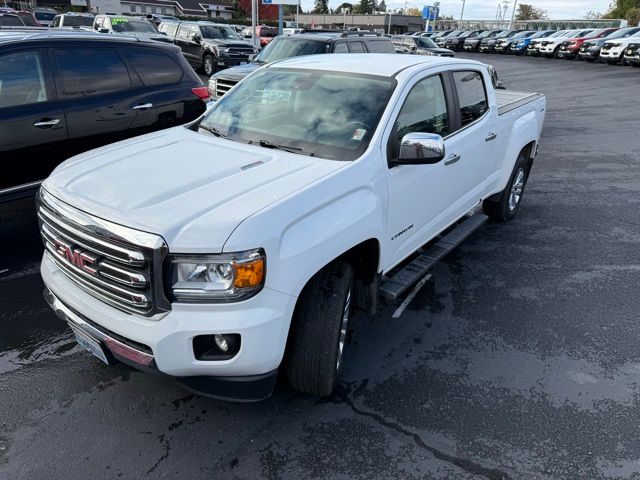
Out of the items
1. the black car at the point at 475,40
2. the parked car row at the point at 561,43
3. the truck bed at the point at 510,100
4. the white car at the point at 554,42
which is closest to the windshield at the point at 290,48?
the truck bed at the point at 510,100

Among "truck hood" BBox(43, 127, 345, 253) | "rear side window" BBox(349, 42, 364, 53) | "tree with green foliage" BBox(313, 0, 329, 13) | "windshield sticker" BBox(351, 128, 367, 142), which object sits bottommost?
"truck hood" BBox(43, 127, 345, 253)

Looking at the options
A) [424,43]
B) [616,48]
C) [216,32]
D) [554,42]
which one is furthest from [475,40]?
[216,32]

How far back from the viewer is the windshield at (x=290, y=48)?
33.7 feet

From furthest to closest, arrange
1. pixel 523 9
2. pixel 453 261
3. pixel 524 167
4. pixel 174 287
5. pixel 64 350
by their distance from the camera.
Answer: pixel 523 9 → pixel 524 167 → pixel 453 261 → pixel 64 350 → pixel 174 287

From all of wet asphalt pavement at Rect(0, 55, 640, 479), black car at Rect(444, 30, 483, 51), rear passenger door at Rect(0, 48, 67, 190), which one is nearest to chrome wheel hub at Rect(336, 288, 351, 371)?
wet asphalt pavement at Rect(0, 55, 640, 479)

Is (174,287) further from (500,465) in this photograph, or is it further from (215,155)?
(500,465)

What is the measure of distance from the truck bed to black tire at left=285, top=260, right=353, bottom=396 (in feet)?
10.5

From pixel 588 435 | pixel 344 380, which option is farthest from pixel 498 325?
pixel 344 380

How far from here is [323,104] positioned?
11.3 ft

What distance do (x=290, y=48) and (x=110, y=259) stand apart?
30.4 ft

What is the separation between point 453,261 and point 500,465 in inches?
101

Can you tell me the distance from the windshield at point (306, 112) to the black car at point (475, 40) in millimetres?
38017

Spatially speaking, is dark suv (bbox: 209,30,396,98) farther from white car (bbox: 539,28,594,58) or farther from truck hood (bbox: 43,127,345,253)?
white car (bbox: 539,28,594,58)

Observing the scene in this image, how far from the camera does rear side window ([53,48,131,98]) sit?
4961 millimetres
